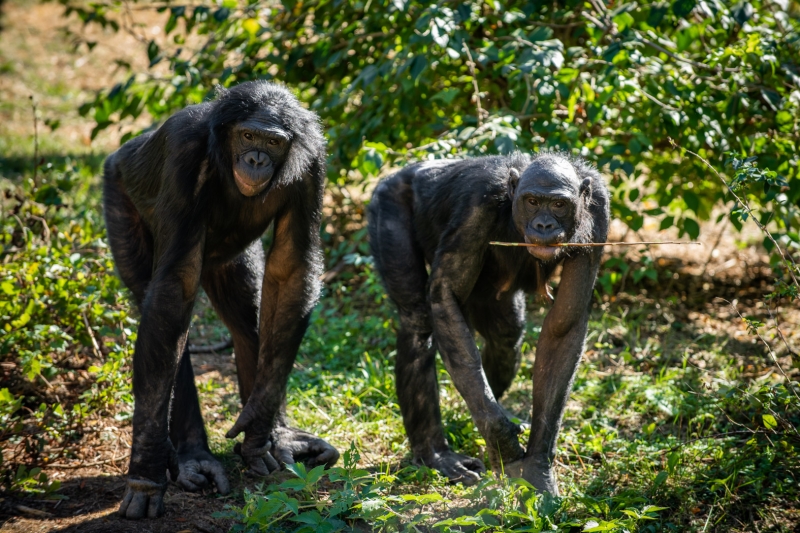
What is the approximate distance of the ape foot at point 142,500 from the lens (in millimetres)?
4969

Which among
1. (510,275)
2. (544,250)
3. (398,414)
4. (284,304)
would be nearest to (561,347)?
(510,275)

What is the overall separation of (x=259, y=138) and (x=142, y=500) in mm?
2456

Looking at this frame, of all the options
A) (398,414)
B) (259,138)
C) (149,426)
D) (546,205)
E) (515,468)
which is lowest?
(398,414)

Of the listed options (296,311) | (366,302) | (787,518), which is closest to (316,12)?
(366,302)

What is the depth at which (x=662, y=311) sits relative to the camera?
8727 millimetres

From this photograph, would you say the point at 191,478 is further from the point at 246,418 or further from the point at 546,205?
the point at 546,205

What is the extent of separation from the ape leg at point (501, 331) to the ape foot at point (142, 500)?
8.84 ft

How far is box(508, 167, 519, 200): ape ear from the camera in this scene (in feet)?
17.8

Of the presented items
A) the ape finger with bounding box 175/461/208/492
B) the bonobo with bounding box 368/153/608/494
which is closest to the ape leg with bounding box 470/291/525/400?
the bonobo with bounding box 368/153/608/494

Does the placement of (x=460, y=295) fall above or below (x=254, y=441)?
above

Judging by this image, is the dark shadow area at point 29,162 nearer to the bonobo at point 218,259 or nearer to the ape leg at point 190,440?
the bonobo at point 218,259

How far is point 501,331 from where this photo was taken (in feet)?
20.6

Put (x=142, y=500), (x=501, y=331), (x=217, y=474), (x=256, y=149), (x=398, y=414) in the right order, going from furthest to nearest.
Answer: (x=398, y=414) → (x=501, y=331) → (x=217, y=474) → (x=256, y=149) → (x=142, y=500)

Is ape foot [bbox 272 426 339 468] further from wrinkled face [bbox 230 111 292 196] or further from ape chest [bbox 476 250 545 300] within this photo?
wrinkled face [bbox 230 111 292 196]
